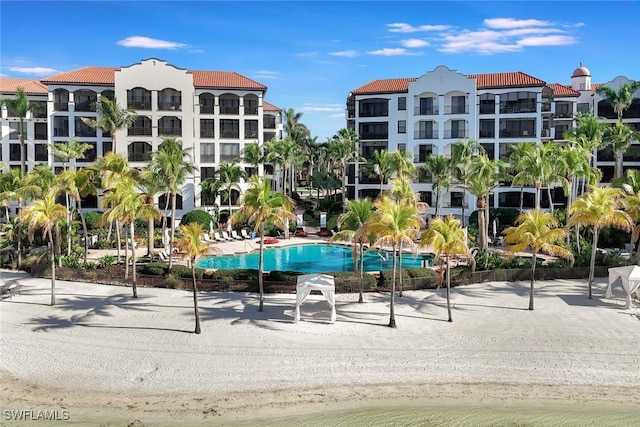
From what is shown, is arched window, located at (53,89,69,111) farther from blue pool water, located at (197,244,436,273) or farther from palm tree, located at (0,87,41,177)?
blue pool water, located at (197,244,436,273)

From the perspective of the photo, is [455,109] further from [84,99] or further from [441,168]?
[84,99]

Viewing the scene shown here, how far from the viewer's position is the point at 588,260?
35.4 m

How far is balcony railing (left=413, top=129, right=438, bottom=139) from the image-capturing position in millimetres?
61000

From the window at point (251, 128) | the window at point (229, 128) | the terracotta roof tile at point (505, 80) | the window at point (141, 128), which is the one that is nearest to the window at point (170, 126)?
the window at point (141, 128)

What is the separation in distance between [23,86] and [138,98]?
18.0 meters

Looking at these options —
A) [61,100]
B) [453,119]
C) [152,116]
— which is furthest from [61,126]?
[453,119]

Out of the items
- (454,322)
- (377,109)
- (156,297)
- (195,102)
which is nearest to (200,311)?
(156,297)

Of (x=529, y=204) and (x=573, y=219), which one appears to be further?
(x=529, y=204)

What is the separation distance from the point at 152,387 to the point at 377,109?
50.3m

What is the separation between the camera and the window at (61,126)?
5928 cm

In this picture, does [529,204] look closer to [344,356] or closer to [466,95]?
[466,95]

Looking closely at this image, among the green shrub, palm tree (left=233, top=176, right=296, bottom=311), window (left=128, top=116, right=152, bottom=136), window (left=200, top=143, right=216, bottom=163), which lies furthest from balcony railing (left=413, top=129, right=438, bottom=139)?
palm tree (left=233, top=176, right=296, bottom=311)

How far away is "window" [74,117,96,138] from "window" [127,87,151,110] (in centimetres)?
654

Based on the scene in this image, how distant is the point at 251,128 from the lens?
61.7m
